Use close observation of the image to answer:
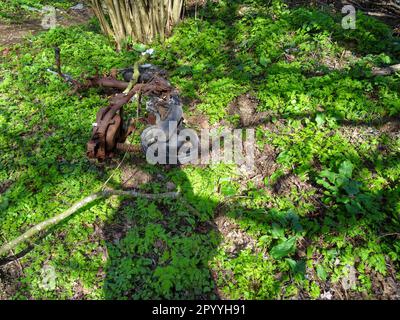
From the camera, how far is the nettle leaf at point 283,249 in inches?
117

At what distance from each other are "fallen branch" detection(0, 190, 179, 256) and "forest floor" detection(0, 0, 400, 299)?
10 cm

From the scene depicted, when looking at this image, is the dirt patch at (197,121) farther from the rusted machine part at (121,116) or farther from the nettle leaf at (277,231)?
the nettle leaf at (277,231)

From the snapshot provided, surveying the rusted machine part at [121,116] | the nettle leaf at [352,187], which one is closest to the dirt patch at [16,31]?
the rusted machine part at [121,116]

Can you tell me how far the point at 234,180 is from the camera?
3631mm

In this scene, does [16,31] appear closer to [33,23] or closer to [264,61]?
[33,23]

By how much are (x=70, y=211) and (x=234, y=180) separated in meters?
1.78

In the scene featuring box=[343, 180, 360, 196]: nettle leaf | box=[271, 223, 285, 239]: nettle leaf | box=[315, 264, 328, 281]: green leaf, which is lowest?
box=[315, 264, 328, 281]: green leaf

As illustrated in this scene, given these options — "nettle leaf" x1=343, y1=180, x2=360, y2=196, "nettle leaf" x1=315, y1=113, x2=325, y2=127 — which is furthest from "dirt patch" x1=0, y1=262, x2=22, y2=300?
"nettle leaf" x1=315, y1=113, x2=325, y2=127

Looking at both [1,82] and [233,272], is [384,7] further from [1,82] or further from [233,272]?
[1,82]

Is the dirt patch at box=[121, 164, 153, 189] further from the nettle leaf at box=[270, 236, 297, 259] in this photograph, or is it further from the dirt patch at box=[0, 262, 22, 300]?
the nettle leaf at box=[270, 236, 297, 259]

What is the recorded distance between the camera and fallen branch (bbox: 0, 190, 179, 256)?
2980mm

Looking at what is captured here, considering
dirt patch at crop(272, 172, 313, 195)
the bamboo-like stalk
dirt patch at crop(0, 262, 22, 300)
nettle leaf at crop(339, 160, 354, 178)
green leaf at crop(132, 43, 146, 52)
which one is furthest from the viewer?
green leaf at crop(132, 43, 146, 52)
